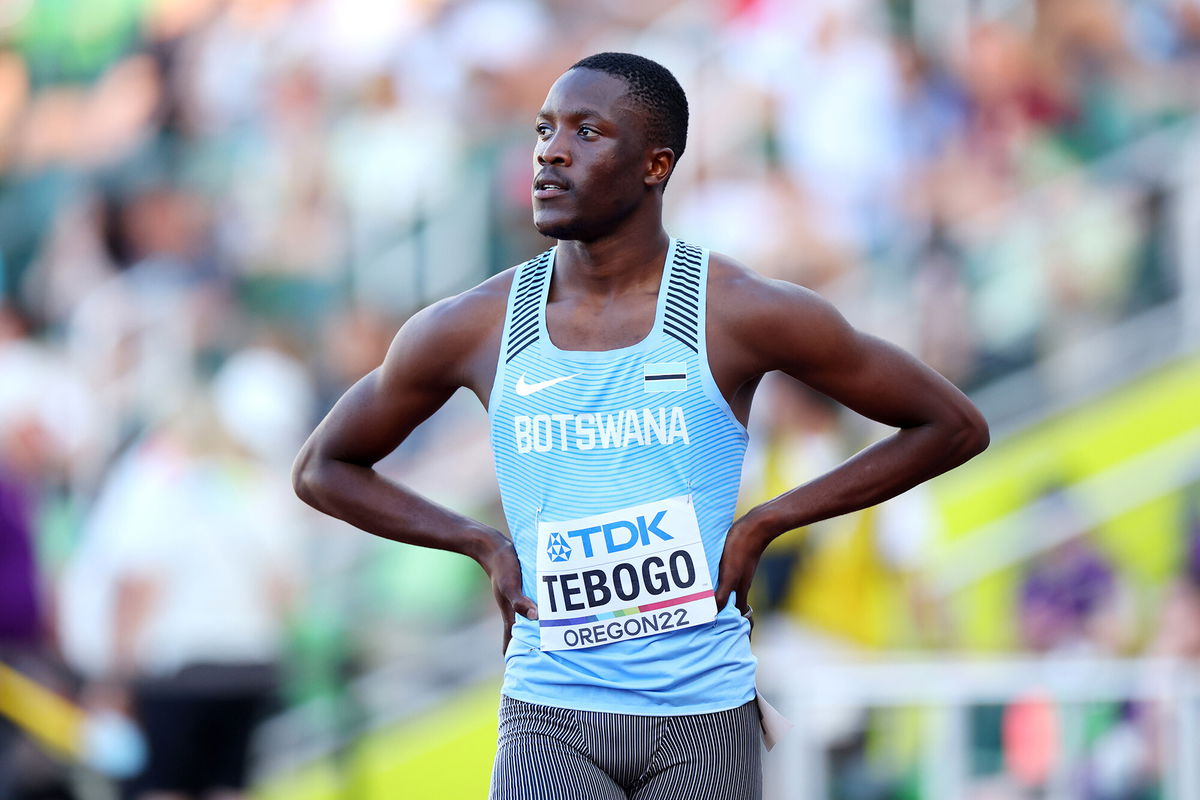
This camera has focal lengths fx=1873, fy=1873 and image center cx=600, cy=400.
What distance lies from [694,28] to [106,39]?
4331 mm

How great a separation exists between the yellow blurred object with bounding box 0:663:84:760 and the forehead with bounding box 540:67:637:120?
17.3 ft

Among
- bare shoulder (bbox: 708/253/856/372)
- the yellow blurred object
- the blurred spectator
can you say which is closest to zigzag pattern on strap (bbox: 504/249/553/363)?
bare shoulder (bbox: 708/253/856/372)

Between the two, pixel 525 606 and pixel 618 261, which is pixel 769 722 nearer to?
pixel 525 606

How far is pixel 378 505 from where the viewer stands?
432 centimetres

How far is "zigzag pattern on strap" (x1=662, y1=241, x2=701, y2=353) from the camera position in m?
3.96

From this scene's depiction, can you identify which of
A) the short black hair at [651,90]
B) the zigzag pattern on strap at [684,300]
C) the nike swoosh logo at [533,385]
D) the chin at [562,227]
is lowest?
the nike swoosh logo at [533,385]

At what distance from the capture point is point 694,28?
1234 centimetres

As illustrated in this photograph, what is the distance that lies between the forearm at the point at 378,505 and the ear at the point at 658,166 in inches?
34.5

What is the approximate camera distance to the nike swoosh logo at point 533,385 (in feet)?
13.0

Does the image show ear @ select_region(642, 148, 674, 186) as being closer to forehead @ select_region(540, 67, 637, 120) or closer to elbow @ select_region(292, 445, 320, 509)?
forehead @ select_region(540, 67, 637, 120)

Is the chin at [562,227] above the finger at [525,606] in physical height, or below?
above

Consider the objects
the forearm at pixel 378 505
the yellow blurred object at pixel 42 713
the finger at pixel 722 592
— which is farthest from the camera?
the yellow blurred object at pixel 42 713

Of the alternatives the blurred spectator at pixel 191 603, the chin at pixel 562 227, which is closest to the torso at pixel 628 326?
the chin at pixel 562 227

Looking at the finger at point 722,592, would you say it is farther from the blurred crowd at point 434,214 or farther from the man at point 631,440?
the blurred crowd at point 434,214
